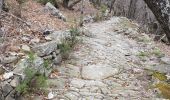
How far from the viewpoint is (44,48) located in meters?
7.10

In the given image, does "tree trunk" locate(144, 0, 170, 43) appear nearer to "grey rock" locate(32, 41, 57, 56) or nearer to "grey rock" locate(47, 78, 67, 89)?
"grey rock" locate(47, 78, 67, 89)

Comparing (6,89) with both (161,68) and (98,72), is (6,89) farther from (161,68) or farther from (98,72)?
(161,68)

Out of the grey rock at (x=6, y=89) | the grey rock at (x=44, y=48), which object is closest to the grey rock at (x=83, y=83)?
the grey rock at (x=44, y=48)

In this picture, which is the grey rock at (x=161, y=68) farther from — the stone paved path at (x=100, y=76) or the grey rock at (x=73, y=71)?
the grey rock at (x=73, y=71)

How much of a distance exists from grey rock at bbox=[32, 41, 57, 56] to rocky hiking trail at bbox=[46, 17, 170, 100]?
54 centimetres

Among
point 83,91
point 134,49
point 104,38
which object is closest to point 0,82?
point 83,91

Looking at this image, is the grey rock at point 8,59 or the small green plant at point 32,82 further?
the grey rock at point 8,59

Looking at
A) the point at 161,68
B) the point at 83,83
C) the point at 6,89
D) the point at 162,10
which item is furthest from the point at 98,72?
the point at 162,10

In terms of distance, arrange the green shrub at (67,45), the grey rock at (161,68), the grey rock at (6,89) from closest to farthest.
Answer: the grey rock at (6,89)
the green shrub at (67,45)
the grey rock at (161,68)

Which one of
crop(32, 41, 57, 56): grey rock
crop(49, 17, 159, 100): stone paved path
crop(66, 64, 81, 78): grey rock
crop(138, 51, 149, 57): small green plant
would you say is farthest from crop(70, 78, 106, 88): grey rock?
crop(138, 51, 149, 57): small green plant

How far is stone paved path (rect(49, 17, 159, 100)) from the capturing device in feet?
20.9

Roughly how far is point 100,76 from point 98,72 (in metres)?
0.27

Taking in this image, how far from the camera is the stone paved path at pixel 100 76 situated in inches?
251

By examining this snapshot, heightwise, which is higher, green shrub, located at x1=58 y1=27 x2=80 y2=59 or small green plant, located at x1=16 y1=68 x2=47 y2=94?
green shrub, located at x1=58 y1=27 x2=80 y2=59
